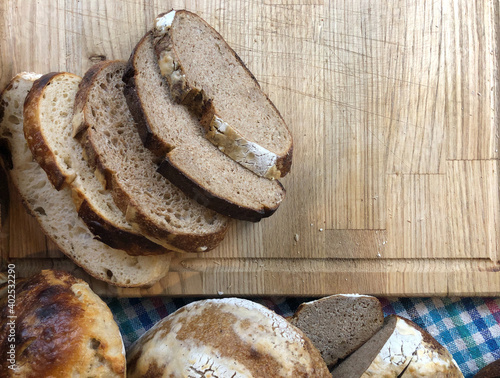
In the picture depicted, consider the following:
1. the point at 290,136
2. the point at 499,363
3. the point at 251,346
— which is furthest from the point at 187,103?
the point at 499,363

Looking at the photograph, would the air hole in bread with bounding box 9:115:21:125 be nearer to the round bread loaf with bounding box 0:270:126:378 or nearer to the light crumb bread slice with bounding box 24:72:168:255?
the light crumb bread slice with bounding box 24:72:168:255

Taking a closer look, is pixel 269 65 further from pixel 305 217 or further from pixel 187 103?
pixel 305 217

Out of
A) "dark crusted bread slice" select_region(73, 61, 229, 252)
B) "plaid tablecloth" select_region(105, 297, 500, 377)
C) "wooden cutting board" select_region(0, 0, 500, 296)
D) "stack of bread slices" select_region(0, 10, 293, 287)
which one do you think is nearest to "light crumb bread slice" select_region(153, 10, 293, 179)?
"stack of bread slices" select_region(0, 10, 293, 287)

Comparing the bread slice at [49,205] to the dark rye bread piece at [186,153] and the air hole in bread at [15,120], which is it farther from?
the dark rye bread piece at [186,153]

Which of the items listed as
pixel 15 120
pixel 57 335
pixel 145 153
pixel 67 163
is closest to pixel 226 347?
pixel 57 335

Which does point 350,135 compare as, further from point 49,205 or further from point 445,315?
point 49,205
